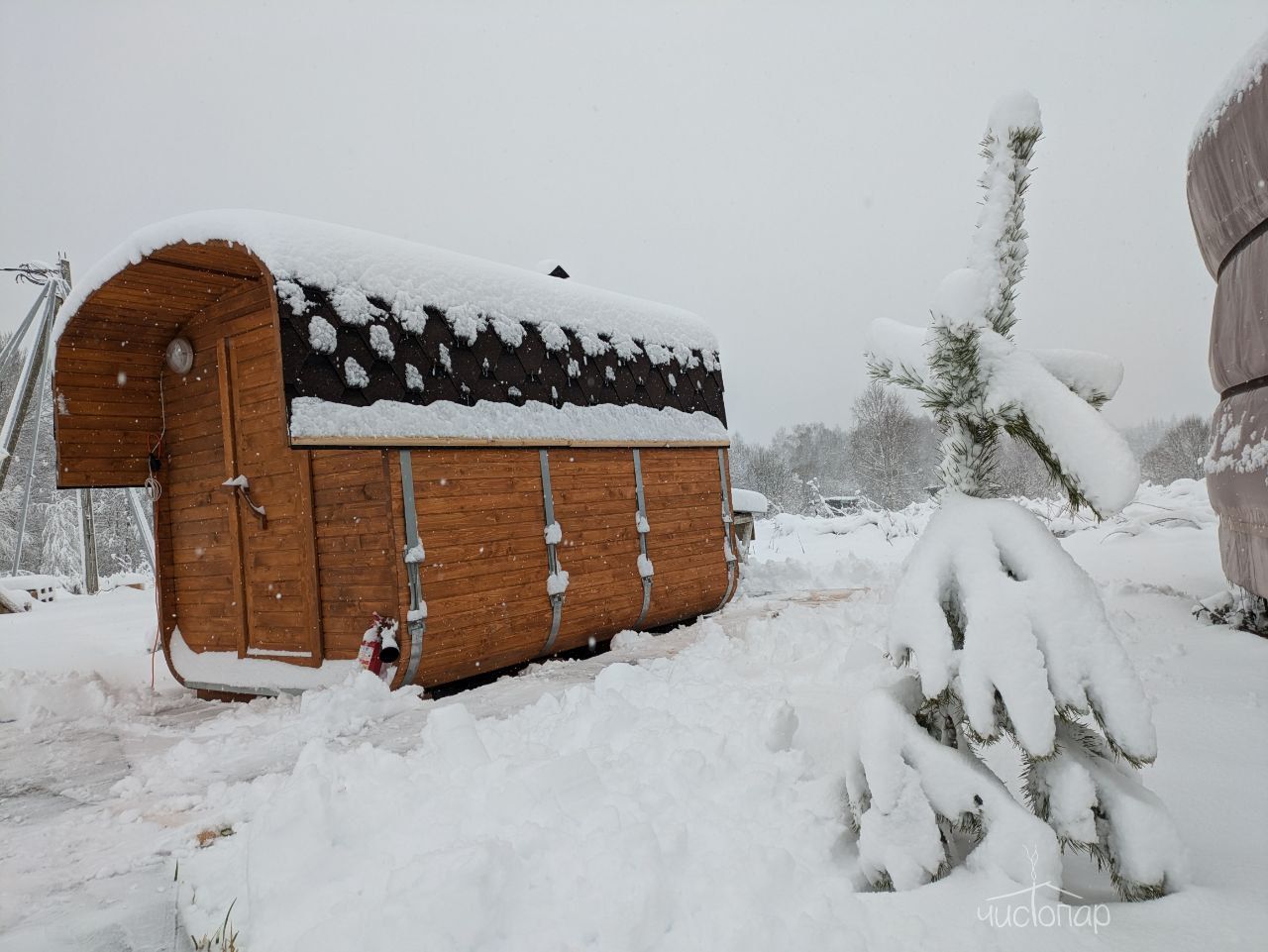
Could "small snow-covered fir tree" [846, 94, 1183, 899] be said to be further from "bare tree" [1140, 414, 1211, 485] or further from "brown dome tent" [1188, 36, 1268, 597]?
"bare tree" [1140, 414, 1211, 485]

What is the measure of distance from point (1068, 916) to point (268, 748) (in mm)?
4140

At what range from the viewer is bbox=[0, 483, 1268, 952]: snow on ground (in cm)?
191

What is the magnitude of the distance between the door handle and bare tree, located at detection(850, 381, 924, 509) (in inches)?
1082

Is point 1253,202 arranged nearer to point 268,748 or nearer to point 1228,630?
point 1228,630

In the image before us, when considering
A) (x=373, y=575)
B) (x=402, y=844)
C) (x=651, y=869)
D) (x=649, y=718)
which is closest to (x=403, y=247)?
(x=373, y=575)

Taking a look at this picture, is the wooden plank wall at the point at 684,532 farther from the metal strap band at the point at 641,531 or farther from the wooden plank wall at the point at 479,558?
the wooden plank wall at the point at 479,558

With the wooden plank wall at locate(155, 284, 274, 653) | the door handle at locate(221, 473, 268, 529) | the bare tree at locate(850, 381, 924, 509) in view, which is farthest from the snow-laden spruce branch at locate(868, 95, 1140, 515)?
Answer: the bare tree at locate(850, 381, 924, 509)

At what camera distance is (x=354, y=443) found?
4.98m

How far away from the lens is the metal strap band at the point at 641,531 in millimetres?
7527

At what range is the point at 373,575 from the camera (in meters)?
5.25

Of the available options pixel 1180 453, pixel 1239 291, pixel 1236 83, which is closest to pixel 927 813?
pixel 1239 291

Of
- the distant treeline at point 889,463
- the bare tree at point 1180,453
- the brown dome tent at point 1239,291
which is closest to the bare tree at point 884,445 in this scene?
the distant treeline at point 889,463

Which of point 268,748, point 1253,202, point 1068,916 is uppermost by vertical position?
point 1253,202
